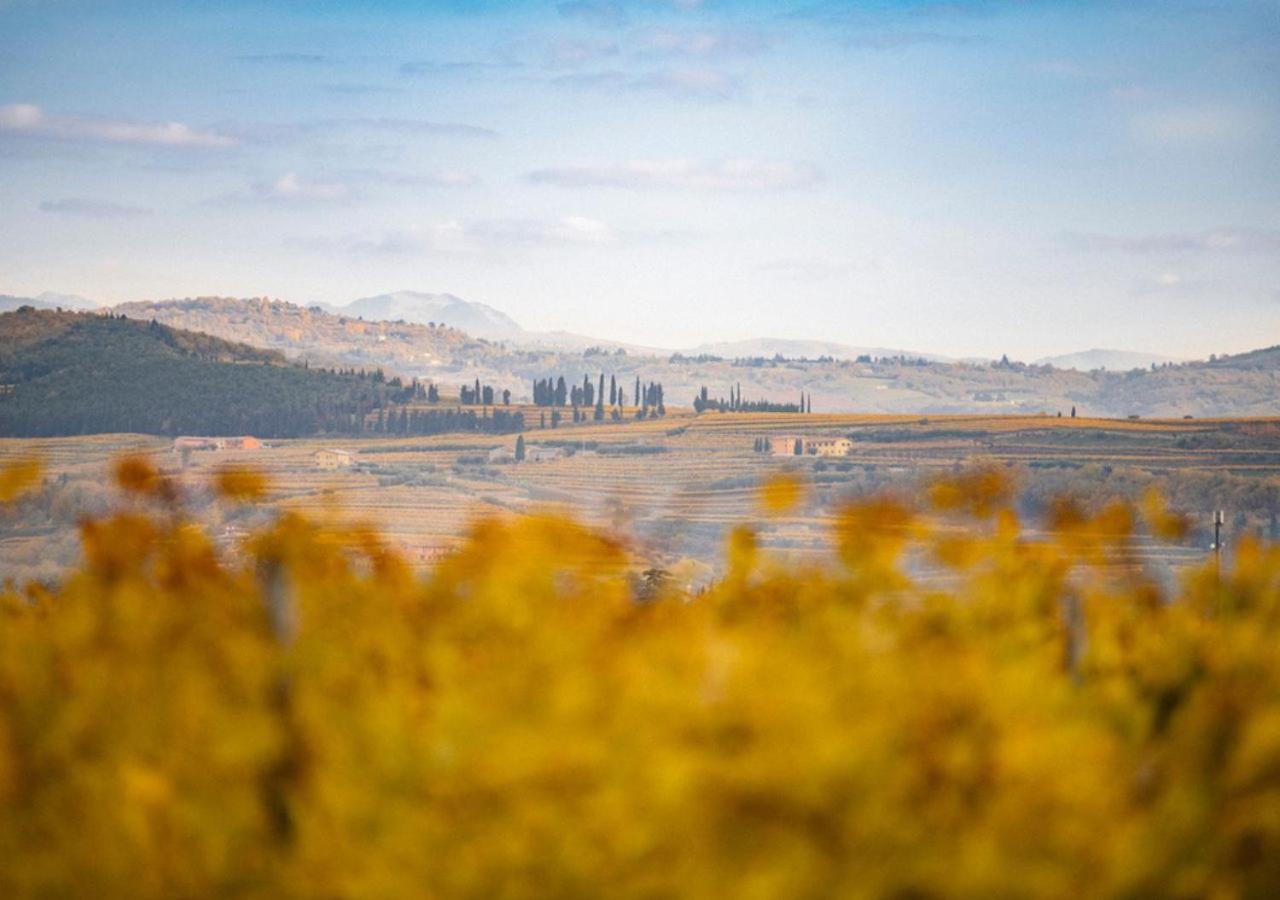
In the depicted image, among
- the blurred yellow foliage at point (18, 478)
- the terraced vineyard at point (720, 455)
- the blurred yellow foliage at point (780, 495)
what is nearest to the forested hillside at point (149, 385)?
the terraced vineyard at point (720, 455)

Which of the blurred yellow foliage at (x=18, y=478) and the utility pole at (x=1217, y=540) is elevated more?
the blurred yellow foliage at (x=18, y=478)

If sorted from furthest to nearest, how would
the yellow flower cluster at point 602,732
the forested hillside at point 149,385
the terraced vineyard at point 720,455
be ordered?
the forested hillside at point 149,385 → the terraced vineyard at point 720,455 → the yellow flower cluster at point 602,732

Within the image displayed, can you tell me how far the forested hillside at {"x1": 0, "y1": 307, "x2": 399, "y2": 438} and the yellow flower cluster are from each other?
120 m

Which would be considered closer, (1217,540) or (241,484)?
(241,484)

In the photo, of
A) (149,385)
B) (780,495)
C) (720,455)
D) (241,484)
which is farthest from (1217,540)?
(149,385)

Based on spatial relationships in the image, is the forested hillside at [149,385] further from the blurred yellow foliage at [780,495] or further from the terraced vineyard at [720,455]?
the blurred yellow foliage at [780,495]

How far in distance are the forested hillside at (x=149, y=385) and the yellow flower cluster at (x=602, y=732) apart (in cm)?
12049

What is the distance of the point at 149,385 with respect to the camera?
143 m

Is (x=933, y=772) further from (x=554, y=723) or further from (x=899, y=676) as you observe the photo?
(x=554, y=723)

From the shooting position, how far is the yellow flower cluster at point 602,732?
277 centimetres

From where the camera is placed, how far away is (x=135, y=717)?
338cm

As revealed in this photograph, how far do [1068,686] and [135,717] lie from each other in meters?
2.27

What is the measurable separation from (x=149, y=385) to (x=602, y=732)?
147m

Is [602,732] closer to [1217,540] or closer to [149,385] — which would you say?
[1217,540]
